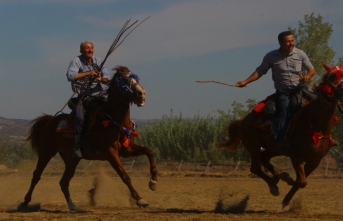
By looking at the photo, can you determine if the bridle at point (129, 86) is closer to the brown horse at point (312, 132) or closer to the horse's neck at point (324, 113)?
the brown horse at point (312, 132)

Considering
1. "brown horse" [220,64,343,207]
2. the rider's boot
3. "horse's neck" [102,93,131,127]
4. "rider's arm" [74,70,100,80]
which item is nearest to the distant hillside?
the rider's boot

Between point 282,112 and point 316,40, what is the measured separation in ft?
104

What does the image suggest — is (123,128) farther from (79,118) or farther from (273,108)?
(273,108)

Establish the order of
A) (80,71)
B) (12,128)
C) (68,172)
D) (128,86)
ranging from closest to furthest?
(128,86) < (80,71) < (68,172) < (12,128)

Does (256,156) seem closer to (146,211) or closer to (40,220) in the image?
(146,211)

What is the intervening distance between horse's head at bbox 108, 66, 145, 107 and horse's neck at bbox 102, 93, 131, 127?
0.15 m

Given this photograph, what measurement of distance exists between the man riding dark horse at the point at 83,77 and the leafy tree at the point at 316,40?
29607mm

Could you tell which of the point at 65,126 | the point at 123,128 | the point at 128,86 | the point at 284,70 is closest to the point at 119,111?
the point at 123,128

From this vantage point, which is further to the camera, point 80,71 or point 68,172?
point 68,172

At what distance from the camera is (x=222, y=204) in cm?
1107

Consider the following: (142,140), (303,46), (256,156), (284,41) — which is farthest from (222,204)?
(142,140)

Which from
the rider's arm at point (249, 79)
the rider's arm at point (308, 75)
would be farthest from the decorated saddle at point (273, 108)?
the rider's arm at point (249, 79)

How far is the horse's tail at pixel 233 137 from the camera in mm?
12466

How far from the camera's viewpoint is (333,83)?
9641 mm
